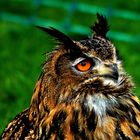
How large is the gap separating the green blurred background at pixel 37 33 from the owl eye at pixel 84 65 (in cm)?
206

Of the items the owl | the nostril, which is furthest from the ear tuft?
the nostril

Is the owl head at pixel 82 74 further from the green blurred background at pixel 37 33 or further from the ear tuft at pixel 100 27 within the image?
the green blurred background at pixel 37 33

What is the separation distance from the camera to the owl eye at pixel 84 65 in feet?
13.0

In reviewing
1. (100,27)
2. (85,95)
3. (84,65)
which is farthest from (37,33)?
(84,65)

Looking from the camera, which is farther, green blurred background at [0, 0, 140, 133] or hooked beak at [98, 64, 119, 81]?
green blurred background at [0, 0, 140, 133]

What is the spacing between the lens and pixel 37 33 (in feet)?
26.6

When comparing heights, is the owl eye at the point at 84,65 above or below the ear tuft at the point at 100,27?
below

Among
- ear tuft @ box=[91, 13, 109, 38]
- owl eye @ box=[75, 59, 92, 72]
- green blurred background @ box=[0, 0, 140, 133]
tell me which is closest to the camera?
owl eye @ box=[75, 59, 92, 72]

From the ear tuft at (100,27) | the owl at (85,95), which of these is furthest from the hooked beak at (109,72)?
the ear tuft at (100,27)

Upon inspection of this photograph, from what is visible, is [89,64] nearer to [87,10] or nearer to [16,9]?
[87,10]

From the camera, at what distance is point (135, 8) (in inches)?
350

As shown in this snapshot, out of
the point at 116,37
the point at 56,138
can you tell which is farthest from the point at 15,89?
the point at 56,138

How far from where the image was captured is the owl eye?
3.97m

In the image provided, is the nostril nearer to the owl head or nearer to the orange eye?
the owl head
